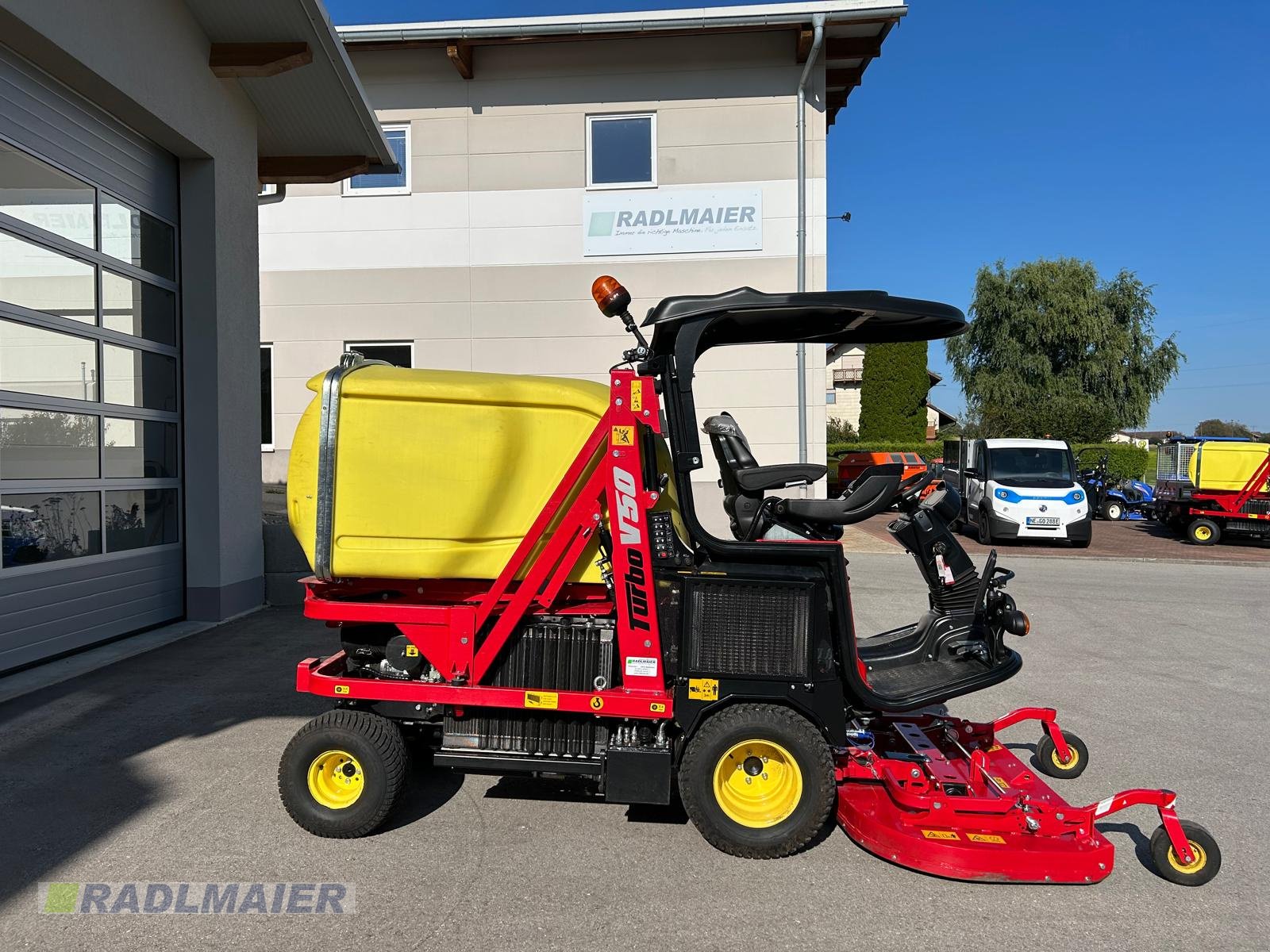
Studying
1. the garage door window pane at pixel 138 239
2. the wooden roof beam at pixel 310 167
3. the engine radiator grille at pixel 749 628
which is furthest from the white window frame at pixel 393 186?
the engine radiator grille at pixel 749 628

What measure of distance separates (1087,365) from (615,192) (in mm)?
28128

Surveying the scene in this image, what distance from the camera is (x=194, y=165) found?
7.82m

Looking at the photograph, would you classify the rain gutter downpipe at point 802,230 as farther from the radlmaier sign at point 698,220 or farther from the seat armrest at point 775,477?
the seat armrest at point 775,477

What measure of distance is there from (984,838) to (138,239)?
774 centimetres

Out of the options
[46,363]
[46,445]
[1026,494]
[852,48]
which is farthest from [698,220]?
[46,445]

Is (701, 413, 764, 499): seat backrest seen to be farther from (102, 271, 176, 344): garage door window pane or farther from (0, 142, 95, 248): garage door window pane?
(102, 271, 176, 344): garage door window pane

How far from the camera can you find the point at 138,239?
24.0 feet

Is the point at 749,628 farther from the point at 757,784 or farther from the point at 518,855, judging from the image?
the point at 518,855

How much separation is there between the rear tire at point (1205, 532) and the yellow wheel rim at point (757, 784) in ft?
51.8

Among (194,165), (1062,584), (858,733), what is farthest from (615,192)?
(858,733)

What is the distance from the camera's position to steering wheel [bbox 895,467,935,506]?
384 centimetres

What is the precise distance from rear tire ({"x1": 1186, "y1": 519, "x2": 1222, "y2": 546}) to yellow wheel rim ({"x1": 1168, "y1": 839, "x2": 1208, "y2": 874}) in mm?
14997

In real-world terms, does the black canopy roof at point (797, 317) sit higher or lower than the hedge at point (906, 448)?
higher

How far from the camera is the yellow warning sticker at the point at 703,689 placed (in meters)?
3.47
